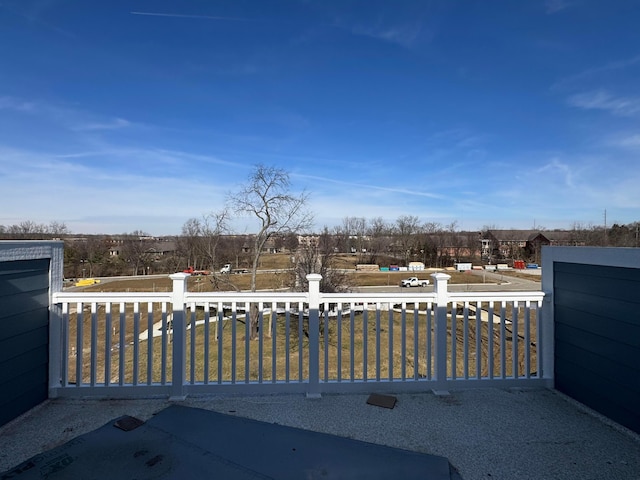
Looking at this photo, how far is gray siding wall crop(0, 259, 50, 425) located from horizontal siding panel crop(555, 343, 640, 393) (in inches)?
154

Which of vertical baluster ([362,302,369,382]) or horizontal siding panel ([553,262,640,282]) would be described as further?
vertical baluster ([362,302,369,382])

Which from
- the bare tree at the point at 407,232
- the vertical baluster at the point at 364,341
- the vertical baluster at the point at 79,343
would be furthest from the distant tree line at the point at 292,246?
the vertical baluster at the point at 79,343

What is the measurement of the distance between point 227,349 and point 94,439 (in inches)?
403

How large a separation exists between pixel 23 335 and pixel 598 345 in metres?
3.96

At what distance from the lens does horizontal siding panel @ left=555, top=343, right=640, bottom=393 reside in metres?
1.95

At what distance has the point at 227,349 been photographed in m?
11.5

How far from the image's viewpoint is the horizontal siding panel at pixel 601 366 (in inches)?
76.7

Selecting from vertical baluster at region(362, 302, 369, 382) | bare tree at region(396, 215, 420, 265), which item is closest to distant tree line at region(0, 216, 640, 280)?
bare tree at region(396, 215, 420, 265)

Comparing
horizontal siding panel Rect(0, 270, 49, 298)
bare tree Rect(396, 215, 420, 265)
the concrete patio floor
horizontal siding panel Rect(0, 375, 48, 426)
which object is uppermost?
bare tree Rect(396, 215, 420, 265)

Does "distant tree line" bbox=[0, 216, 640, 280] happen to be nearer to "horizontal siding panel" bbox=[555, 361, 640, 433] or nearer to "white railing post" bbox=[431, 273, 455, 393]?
"white railing post" bbox=[431, 273, 455, 393]

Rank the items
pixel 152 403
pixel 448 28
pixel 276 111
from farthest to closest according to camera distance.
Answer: pixel 276 111, pixel 448 28, pixel 152 403

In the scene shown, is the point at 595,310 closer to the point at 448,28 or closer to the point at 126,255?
the point at 448,28

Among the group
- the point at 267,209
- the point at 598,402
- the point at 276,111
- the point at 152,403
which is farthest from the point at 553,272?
the point at 267,209

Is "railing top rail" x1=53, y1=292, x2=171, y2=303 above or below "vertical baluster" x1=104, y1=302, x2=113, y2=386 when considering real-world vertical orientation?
above
